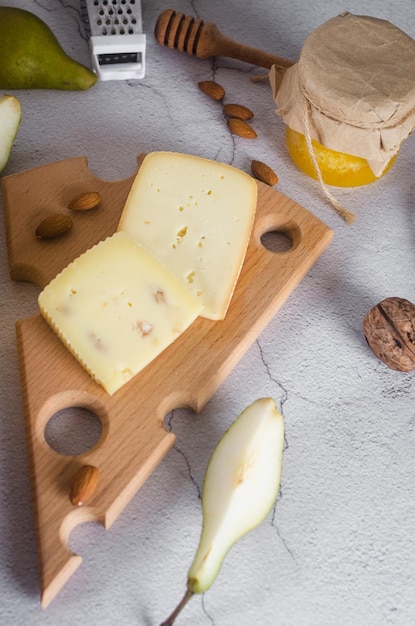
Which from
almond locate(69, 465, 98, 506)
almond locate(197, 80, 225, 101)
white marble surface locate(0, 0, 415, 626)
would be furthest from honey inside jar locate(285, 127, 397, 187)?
almond locate(69, 465, 98, 506)

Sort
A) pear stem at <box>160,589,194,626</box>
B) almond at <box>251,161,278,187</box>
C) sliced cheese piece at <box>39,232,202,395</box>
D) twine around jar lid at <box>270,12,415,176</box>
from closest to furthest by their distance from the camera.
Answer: pear stem at <box>160,589,194,626</box> < sliced cheese piece at <box>39,232,202,395</box> < twine around jar lid at <box>270,12,415,176</box> < almond at <box>251,161,278,187</box>

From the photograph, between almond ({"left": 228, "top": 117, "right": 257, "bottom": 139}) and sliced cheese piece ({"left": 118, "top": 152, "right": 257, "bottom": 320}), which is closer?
sliced cheese piece ({"left": 118, "top": 152, "right": 257, "bottom": 320})

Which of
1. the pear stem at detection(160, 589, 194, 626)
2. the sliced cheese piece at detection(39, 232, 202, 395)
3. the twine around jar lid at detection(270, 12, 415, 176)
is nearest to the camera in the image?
the pear stem at detection(160, 589, 194, 626)

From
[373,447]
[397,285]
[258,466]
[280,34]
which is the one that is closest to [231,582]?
[258,466]

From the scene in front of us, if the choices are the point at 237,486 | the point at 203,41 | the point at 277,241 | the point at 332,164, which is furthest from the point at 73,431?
the point at 203,41

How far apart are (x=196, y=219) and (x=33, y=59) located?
36 cm

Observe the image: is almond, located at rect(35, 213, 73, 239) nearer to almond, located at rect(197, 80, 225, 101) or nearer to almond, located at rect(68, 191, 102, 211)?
almond, located at rect(68, 191, 102, 211)

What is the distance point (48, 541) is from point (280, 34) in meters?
0.88

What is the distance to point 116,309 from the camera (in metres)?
0.88

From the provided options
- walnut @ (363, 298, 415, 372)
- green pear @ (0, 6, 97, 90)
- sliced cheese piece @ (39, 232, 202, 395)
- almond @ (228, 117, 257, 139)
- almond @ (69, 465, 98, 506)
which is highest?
green pear @ (0, 6, 97, 90)

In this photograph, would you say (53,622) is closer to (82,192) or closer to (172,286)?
(172,286)

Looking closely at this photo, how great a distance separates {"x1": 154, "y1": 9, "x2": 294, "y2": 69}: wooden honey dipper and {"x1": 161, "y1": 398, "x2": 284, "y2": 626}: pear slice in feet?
1.92

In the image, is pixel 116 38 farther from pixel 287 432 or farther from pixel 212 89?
pixel 287 432

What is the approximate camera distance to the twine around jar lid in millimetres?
969
